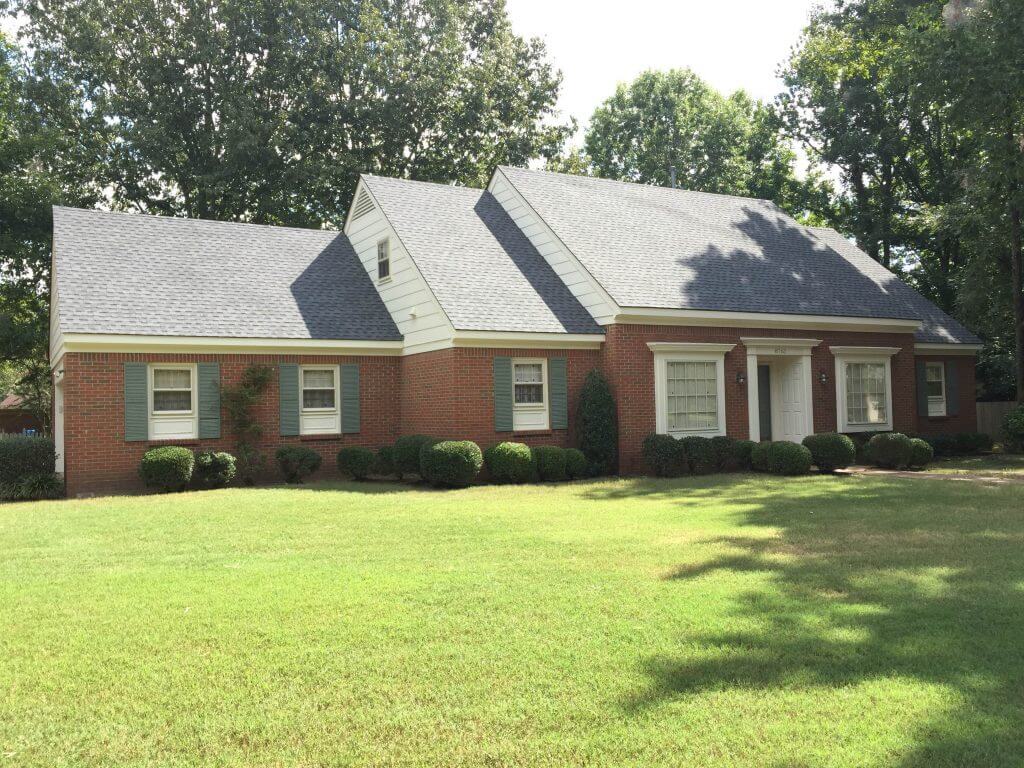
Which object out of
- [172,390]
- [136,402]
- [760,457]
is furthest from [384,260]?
[760,457]

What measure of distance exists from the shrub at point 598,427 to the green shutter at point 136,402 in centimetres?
902

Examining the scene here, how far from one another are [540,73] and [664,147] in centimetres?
998

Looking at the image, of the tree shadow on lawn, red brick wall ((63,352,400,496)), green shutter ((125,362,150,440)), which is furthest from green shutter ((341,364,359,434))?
the tree shadow on lawn

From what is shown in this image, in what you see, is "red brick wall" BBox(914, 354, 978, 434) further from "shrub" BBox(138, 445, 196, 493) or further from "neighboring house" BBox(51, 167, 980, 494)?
"shrub" BBox(138, 445, 196, 493)

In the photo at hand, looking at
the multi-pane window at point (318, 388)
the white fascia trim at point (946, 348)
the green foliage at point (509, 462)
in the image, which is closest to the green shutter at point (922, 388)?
the white fascia trim at point (946, 348)

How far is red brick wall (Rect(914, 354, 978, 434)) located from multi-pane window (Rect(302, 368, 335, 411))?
55.8ft

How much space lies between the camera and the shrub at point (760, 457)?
60.9 feet

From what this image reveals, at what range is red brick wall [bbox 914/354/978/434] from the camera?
25.2 metres

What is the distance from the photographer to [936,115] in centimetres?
3059

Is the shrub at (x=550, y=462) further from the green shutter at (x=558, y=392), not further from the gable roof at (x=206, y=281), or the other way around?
the gable roof at (x=206, y=281)

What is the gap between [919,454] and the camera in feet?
63.3

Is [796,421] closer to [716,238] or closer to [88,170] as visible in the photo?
[716,238]

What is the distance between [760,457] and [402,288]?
9.09 meters

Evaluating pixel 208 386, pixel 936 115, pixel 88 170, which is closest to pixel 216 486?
pixel 208 386
